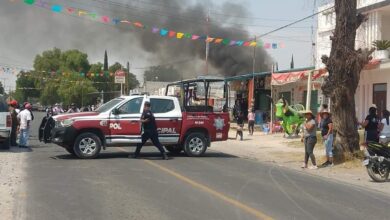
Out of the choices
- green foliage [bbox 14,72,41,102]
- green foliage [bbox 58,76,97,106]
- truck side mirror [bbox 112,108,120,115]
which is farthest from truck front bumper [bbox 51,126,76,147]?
green foliage [bbox 14,72,41,102]

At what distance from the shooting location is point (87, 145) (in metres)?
14.6

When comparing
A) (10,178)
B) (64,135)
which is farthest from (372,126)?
(10,178)

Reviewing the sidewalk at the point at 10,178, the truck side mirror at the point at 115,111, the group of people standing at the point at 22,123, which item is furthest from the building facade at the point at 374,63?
the sidewalk at the point at 10,178

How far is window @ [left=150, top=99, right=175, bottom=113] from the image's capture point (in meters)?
15.6

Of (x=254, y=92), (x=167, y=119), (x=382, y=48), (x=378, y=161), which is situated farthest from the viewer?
(x=254, y=92)

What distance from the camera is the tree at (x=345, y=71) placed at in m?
15.1

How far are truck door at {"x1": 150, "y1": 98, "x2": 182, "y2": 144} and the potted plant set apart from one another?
37.0 feet

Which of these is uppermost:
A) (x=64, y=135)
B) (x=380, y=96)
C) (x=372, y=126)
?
(x=380, y=96)

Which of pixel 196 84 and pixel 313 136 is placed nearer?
pixel 313 136

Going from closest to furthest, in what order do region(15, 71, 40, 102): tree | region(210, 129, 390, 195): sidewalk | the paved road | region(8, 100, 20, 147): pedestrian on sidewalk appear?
the paved road < region(210, 129, 390, 195): sidewalk < region(8, 100, 20, 147): pedestrian on sidewalk < region(15, 71, 40, 102): tree

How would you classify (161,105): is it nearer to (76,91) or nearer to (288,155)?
(288,155)

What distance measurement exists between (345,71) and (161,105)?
17.6ft

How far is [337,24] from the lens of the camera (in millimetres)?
15312

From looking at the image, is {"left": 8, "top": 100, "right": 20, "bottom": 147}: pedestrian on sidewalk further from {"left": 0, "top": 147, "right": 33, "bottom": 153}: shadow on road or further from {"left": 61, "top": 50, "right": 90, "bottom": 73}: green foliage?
{"left": 61, "top": 50, "right": 90, "bottom": 73}: green foliage
